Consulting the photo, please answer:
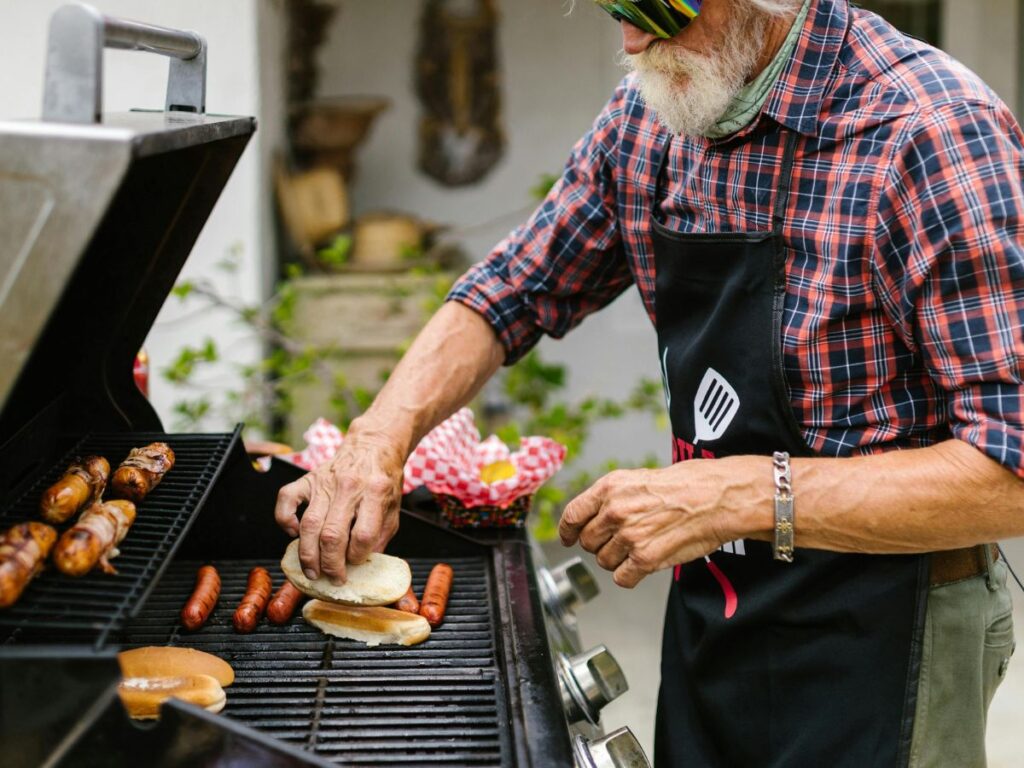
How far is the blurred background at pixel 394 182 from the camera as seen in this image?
5.04 metres

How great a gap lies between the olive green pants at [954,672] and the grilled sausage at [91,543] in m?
1.38

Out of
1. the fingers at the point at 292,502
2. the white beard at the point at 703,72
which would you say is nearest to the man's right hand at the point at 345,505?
the fingers at the point at 292,502

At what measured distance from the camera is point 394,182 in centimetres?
→ 607

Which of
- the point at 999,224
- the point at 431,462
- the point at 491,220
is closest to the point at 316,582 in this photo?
the point at 431,462

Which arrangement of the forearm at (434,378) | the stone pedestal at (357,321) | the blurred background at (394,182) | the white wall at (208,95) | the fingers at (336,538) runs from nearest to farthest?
the fingers at (336,538) < the forearm at (434,378) < the white wall at (208,95) < the blurred background at (394,182) < the stone pedestal at (357,321)

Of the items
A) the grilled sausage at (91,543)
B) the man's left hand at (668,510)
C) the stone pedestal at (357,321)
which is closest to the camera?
the grilled sausage at (91,543)

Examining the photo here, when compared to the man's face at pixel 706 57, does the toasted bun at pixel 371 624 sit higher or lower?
lower

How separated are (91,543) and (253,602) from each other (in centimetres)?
57

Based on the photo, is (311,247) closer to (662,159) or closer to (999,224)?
(662,159)

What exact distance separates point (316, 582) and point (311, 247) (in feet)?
13.0

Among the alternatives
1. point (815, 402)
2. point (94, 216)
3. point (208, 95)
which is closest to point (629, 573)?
point (815, 402)

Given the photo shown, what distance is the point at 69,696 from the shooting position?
131cm

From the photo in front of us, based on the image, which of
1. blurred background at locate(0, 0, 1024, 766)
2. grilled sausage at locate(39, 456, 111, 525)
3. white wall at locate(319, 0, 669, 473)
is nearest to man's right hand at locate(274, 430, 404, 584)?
grilled sausage at locate(39, 456, 111, 525)

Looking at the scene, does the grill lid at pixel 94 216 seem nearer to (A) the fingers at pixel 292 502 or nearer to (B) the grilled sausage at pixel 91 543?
→ (B) the grilled sausage at pixel 91 543
